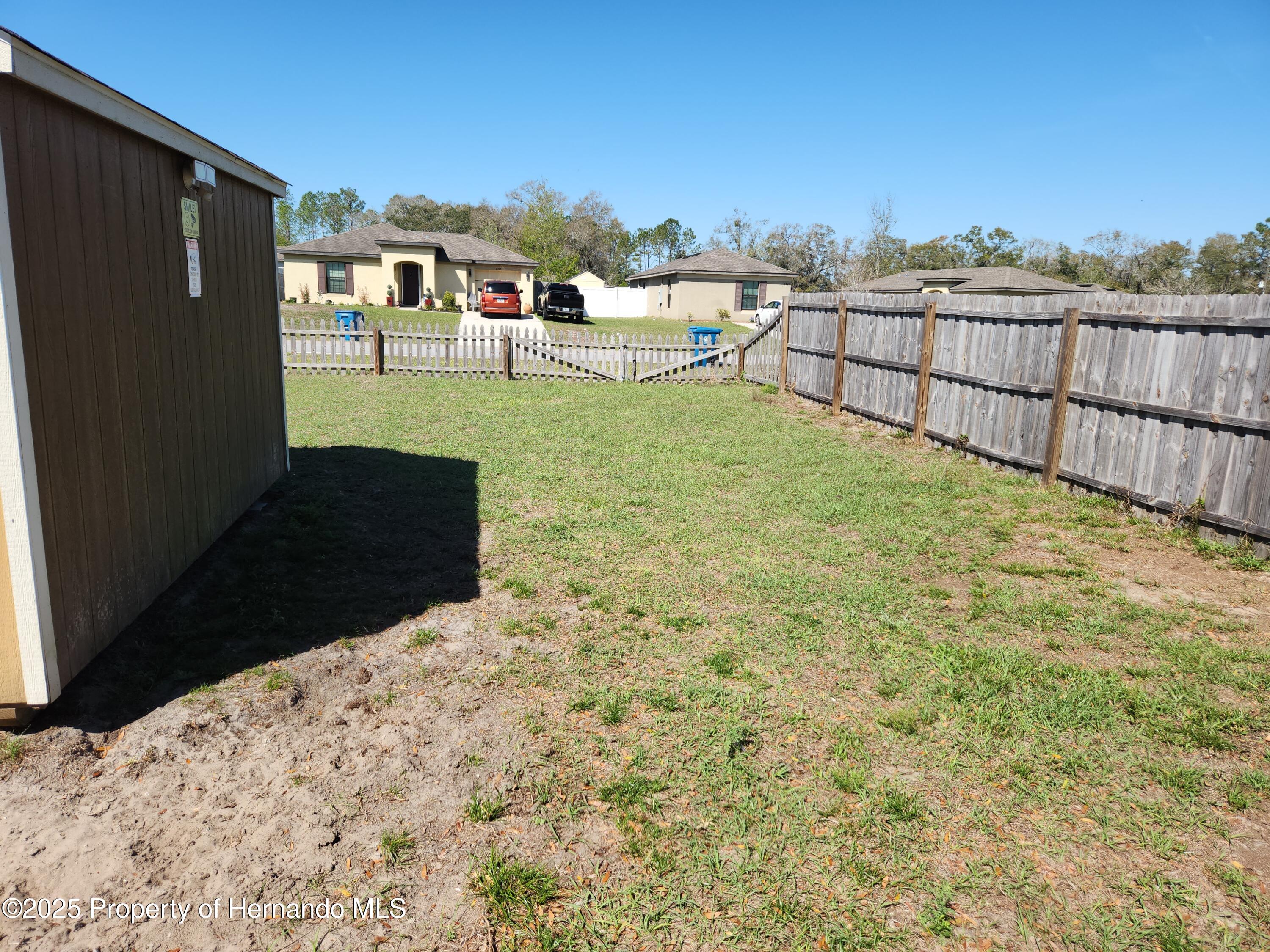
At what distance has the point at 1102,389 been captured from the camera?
25.3 feet

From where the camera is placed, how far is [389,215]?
316ft

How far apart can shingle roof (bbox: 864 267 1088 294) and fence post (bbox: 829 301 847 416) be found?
26713mm

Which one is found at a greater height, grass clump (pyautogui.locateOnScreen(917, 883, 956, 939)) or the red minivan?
the red minivan

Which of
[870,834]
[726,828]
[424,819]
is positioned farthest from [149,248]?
[870,834]

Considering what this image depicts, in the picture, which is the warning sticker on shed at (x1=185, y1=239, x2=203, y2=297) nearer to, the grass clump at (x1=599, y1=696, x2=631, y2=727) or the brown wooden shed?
the brown wooden shed

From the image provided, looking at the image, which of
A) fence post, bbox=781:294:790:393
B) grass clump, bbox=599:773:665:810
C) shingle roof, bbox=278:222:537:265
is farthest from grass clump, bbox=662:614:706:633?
shingle roof, bbox=278:222:537:265

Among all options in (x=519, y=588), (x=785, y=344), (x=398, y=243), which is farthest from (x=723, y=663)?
(x=398, y=243)

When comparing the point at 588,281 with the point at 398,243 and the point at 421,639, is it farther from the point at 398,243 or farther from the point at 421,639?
the point at 421,639

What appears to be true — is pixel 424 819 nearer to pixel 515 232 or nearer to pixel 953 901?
pixel 953 901

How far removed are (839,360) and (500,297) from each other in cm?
2333

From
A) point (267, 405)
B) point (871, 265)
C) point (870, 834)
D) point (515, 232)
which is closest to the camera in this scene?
point (870, 834)

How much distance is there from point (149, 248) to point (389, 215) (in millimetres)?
100037

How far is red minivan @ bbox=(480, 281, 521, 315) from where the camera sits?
3388cm

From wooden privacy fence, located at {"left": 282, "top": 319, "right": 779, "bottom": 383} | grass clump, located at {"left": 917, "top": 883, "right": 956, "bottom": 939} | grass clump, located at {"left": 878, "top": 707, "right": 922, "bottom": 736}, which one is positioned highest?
wooden privacy fence, located at {"left": 282, "top": 319, "right": 779, "bottom": 383}
